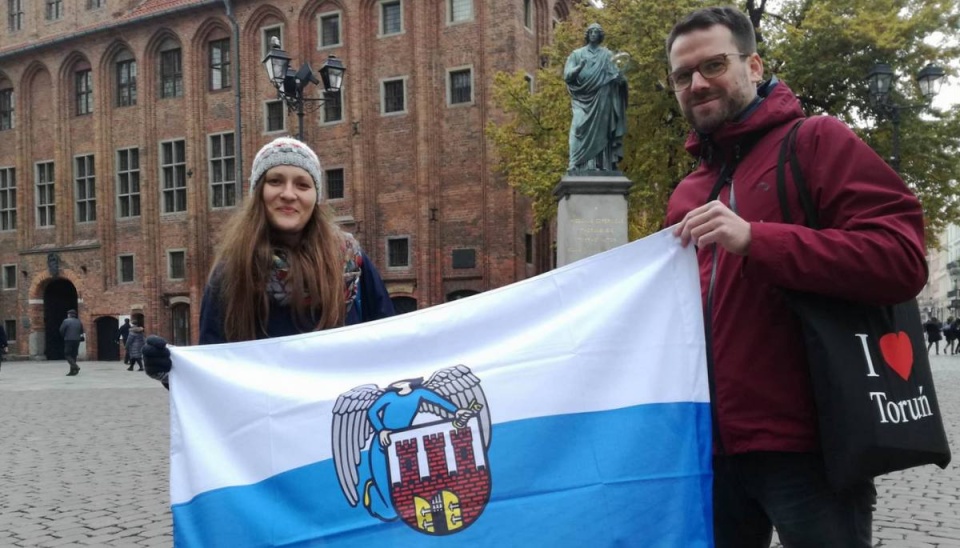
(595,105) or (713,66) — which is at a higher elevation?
(595,105)

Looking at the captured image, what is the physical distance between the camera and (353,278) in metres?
2.99

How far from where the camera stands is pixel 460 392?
2553 millimetres

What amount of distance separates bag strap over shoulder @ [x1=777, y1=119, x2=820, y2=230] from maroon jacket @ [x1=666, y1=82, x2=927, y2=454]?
15 millimetres

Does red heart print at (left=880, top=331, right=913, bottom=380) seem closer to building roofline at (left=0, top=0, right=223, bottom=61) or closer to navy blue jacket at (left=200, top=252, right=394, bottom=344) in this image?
navy blue jacket at (left=200, top=252, right=394, bottom=344)

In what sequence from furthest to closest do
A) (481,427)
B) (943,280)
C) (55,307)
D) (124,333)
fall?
1. (943,280)
2. (55,307)
3. (124,333)
4. (481,427)

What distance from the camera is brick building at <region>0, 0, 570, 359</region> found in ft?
97.9

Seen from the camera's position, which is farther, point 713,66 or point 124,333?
point 124,333

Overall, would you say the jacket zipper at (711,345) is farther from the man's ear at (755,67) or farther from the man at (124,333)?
the man at (124,333)

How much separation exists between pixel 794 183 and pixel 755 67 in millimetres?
392

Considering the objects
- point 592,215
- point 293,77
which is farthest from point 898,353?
point 293,77

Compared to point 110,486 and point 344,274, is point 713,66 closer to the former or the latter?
point 344,274

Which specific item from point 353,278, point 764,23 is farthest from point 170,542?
point 764,23

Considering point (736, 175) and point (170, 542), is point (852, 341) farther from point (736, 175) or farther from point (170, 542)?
point (170, 542)

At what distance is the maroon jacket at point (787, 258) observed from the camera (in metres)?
1.89
